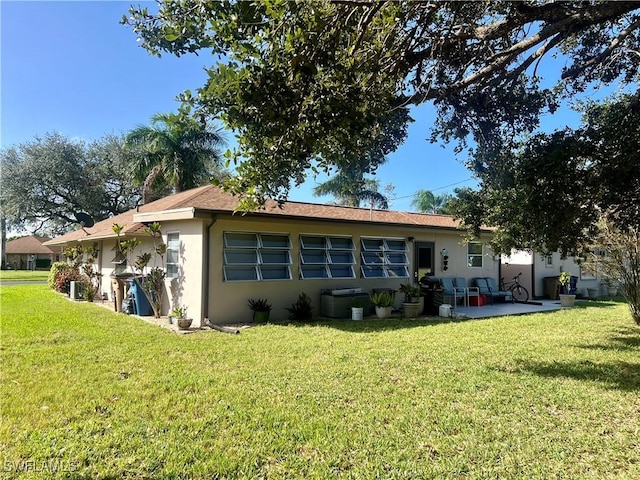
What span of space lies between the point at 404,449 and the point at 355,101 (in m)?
3.54

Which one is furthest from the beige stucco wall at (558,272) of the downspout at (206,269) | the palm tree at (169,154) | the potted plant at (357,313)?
the palm tree at (169,154)

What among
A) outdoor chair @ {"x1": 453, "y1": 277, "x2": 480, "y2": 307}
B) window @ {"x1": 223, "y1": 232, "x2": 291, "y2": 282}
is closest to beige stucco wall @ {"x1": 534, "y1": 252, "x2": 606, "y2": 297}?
outdoor chair @ {"x1": 453, "y1": 277, "x2": 480, "y2": 307}

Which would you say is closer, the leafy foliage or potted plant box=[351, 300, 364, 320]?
the leafy foliage

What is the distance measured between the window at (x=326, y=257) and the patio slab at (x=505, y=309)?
152 inches

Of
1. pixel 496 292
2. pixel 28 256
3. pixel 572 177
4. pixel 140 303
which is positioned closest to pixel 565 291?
pixel 496 292

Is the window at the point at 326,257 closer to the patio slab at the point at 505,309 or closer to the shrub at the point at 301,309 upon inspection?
the shrub at the point at 301,309

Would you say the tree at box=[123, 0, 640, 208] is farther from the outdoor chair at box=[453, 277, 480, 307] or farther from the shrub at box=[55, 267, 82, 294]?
the shrub at box=[55, 267, 82, 294]

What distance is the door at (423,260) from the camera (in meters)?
14.3

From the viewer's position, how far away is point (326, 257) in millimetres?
12305

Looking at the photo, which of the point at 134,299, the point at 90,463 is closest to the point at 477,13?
the point at 90,463

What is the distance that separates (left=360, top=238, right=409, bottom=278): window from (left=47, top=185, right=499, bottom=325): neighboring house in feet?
0.11

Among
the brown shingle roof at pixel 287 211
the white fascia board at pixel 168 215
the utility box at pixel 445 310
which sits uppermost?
the brown shingle roof at pixel 287 211

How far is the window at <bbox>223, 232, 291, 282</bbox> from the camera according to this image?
1064cm

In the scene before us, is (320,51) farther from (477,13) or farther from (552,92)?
(552,92)
